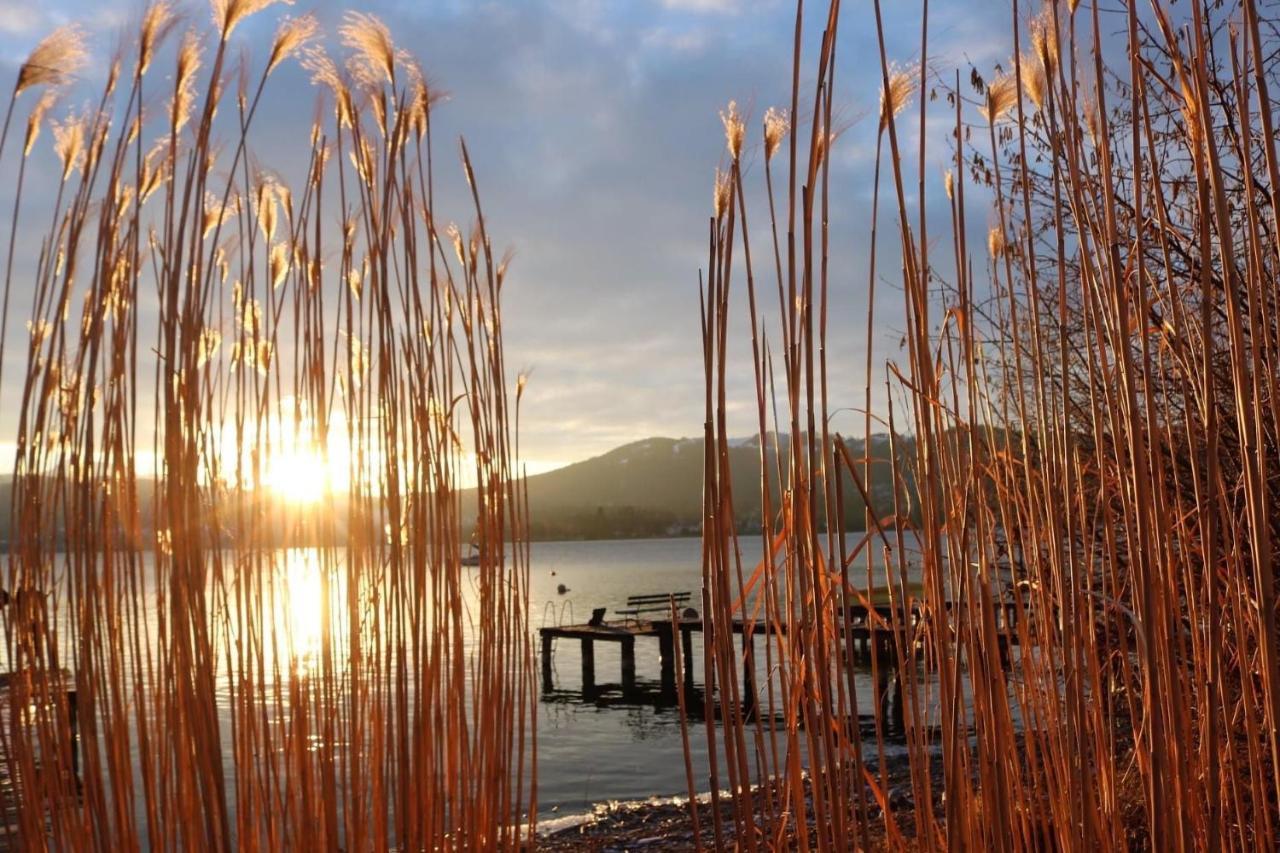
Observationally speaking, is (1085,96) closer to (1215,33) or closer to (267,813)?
(267,813)

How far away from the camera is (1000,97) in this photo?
116cm

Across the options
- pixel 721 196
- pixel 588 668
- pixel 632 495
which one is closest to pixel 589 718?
pixel 588 668

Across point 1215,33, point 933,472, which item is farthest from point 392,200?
point 1215,33

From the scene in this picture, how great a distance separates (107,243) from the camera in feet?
4.38

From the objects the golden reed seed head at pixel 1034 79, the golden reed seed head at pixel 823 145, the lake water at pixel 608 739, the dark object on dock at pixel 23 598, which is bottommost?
the lake water at pixel 608 739

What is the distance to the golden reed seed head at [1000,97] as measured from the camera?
115 centimetres

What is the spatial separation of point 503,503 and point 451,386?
7.6 inches

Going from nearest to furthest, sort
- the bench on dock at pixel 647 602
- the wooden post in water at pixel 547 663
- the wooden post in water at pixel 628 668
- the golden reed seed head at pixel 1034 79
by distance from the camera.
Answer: the golden reed seed head at pixel 1034 79 → the wooden post in water at pixel 547 663 → the wooden post in water at pixel 628 668 → the bench on dock at pixel 647 602

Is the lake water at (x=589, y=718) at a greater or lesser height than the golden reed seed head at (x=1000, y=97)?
lesser

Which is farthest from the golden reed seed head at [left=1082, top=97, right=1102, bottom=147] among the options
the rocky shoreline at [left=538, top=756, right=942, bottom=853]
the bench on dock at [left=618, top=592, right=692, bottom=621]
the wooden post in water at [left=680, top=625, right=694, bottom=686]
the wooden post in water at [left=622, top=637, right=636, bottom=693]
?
the wooden post in water at [left=622, top=637, right=636, bottom=693]

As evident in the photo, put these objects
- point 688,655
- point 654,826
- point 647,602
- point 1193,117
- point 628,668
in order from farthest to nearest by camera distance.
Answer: point 647,602, point 628,668, point 688,655, point 654,826, point 1193,117

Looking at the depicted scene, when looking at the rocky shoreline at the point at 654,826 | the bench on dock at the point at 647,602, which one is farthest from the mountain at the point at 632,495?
the rocky shoreline at the point at 654,826

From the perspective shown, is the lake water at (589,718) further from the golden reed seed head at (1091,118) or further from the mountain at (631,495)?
the mountain at (631,495)

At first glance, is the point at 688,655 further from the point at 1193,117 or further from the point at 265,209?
the point at 1193,117
